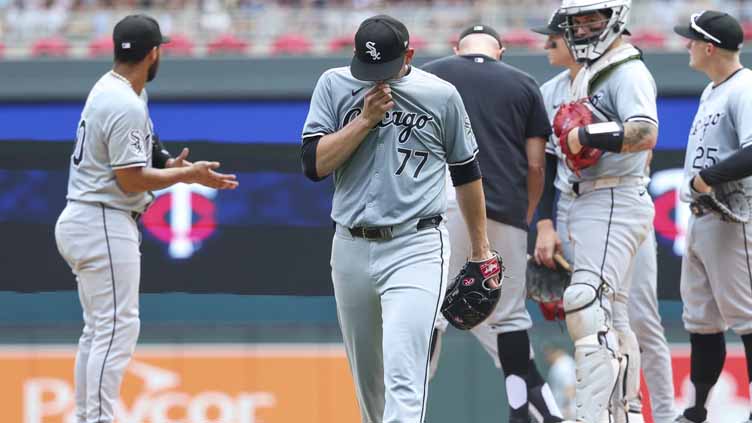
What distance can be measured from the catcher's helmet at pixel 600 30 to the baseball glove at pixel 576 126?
244 millimetres

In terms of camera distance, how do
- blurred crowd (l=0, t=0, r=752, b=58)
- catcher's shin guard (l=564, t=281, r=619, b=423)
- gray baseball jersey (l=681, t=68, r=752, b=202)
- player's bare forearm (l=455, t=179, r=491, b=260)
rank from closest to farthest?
1. player's bare forearm (l=455, t=179, r=491, b=260)
2. catcher's shin guard (l=564, t=281, r=619, b=423)
3. gray baseball jersey (l=681, t=68, r=752, b=202)
4. blurred crowd (l=0, t=0, r=752, b=58)

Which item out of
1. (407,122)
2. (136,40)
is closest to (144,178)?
(136,40)

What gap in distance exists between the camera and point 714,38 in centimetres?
568

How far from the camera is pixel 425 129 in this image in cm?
432

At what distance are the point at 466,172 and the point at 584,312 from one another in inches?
44.6

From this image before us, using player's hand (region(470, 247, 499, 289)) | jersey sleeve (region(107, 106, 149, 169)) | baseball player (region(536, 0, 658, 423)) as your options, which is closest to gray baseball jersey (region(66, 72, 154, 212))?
jersey sleeve (region(107, 106, 149, 169))

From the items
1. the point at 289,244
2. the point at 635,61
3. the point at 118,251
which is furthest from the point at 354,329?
the point at 289,244

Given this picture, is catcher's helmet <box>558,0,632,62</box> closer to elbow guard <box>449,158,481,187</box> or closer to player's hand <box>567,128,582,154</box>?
player's hand <box>567,128,582,154</box>

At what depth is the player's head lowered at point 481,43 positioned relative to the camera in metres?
5.79

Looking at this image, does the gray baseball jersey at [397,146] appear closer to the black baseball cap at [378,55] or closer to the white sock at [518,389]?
the black baseball cap at [378,55]

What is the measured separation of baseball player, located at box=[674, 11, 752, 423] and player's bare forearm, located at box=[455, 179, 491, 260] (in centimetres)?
149

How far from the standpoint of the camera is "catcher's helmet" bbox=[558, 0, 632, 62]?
18.0ft

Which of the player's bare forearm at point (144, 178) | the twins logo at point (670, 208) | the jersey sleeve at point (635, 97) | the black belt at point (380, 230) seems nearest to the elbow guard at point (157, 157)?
the player's bare forearm at point (144, 178)

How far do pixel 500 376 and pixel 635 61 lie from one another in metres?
1.92
